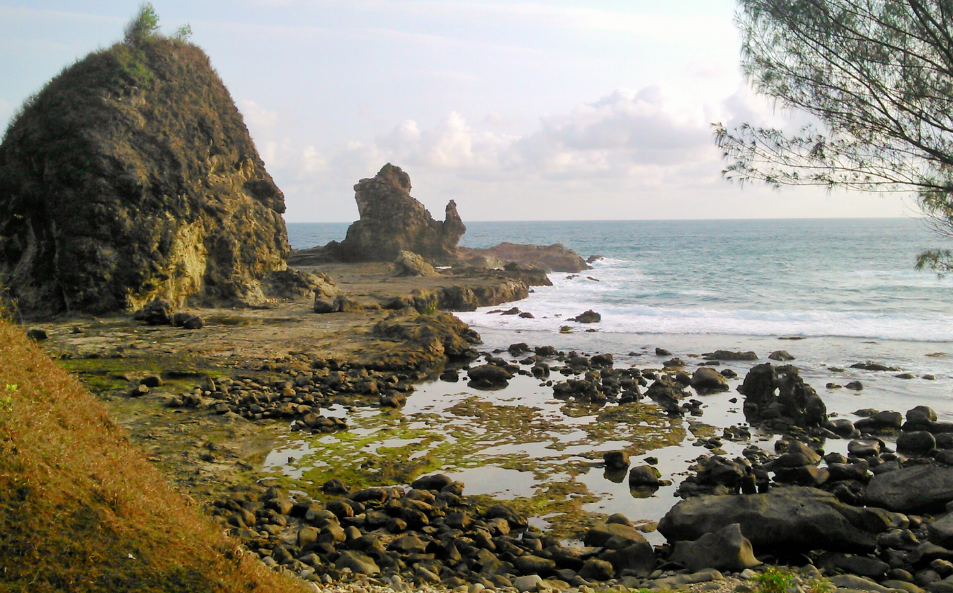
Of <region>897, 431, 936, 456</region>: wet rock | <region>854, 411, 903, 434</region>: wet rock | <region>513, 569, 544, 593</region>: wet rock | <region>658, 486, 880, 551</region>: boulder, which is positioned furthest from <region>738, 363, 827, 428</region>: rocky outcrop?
<region>513, 569, 544, 593</region>: wet rock

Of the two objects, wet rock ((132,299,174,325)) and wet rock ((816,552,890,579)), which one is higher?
wet rock ((132,299,174,325))

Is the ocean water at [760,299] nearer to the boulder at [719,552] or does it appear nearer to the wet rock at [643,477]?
the wet rock at [643,477]

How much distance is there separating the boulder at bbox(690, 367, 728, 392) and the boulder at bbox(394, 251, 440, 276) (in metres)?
26.8

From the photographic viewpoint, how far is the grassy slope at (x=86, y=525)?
215 inches

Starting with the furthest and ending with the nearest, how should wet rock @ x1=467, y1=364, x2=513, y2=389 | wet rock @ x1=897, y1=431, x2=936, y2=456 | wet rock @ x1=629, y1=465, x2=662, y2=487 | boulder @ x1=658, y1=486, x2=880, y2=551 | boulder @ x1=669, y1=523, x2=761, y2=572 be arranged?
wet rock @ x1=467, y1=364, x2=513, y2=389 < wet rock @ x1=897, y1=431, x2=936, y2=456 < wet rock @ x1=629, y1=465, x2=662, y2=487 < boulder @ x1=658, y1=486, x2=880, y2=551 < boulder @ x1=669, y1=523, x2=761, y2=572

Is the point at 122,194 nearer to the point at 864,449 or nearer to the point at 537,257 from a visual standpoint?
the point at 864,449

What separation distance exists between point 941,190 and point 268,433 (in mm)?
12942

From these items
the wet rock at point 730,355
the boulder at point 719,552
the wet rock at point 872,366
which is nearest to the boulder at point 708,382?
the wet rock at point 730,355

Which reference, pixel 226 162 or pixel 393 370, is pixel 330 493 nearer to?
pixel 393 370

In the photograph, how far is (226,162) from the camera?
31.3 meters

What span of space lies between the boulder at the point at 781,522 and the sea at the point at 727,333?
4.06 feet

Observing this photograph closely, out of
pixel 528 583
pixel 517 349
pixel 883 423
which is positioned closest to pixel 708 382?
pixel 883 423

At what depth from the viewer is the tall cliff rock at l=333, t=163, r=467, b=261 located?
5394 centimetres

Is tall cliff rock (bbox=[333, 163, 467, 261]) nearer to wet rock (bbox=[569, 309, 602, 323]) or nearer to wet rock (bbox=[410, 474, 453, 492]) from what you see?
wet rock (bbox=[569, 309, 602, 323])
